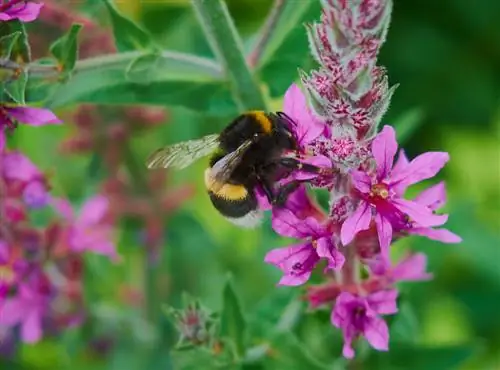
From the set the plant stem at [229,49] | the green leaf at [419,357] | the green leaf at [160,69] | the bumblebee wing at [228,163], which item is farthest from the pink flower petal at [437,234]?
the green leaf at [160,69]

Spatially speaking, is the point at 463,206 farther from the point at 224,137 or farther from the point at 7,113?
the point at 7,113

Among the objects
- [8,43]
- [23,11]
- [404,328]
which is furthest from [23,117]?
[404,328]

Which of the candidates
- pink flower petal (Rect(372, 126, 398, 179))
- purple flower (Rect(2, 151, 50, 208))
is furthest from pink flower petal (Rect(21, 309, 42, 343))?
pink flower petal (Rect(372, 126, 398, 179))

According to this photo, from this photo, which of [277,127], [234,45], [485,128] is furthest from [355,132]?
[485,128]

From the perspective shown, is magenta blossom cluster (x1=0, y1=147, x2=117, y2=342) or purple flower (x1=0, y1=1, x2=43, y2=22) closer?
purple flower (x1=0, y1=1, x2=43, y2=22)

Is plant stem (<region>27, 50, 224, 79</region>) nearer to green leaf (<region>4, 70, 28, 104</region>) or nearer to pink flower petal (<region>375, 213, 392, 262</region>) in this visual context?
green leaf (<region>4, 70, 28, 104</region>)
